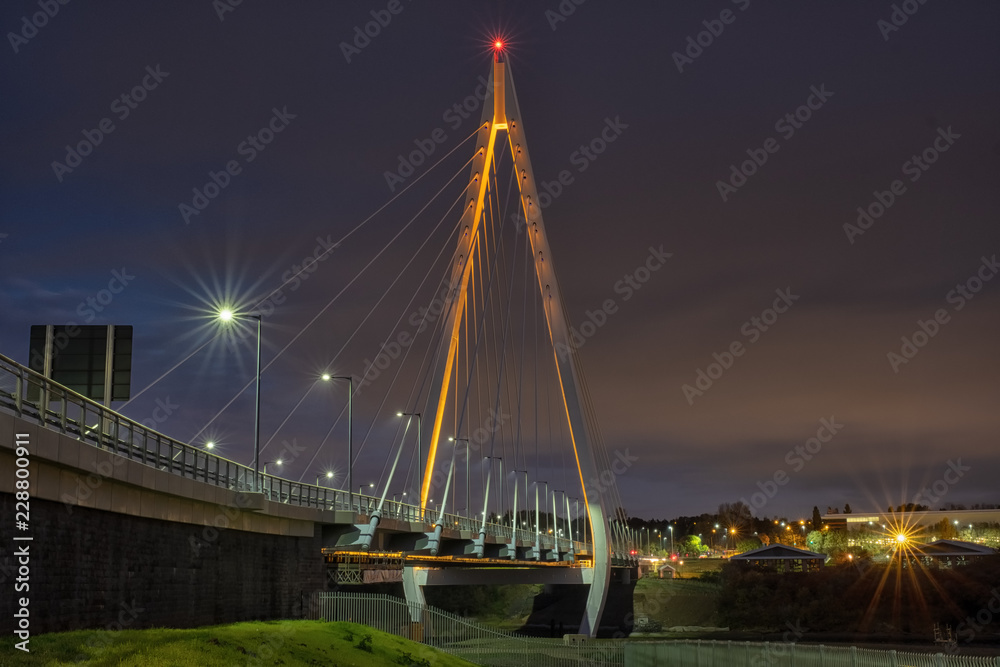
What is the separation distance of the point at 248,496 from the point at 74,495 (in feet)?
32.1

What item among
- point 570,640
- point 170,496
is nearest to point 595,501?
point 570,640

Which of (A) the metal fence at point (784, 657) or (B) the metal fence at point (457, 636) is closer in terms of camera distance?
(A) the metal fence at point (784, 657)

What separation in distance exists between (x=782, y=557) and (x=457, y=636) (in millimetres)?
63398

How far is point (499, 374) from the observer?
6712 cm

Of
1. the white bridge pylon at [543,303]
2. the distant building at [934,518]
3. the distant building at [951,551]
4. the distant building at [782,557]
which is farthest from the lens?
the distant building at [934,518]

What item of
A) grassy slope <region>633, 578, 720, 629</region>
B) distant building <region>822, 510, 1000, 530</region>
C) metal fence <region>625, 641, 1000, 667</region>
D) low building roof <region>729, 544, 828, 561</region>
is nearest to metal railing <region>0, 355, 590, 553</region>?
metal fence <region>625, 641, 1000, 667</region>

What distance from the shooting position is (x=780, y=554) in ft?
344

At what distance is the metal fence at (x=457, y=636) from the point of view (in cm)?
3638

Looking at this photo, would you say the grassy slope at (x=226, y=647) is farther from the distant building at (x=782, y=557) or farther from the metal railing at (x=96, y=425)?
the distant building at (x=782, y=557)

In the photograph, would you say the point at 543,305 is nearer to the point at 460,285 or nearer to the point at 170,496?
the point at 460,285

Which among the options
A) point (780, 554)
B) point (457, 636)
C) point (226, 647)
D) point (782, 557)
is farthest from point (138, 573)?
point (780, 554)

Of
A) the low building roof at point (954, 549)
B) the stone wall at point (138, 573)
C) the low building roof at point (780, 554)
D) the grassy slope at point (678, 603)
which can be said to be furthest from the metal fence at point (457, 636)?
the low building roof at point (954, 549)

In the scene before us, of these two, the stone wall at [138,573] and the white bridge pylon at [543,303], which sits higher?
the white bridge pylon at [543,303]

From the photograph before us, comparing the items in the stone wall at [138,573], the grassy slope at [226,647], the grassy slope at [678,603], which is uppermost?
the stone wall at [138,573]
